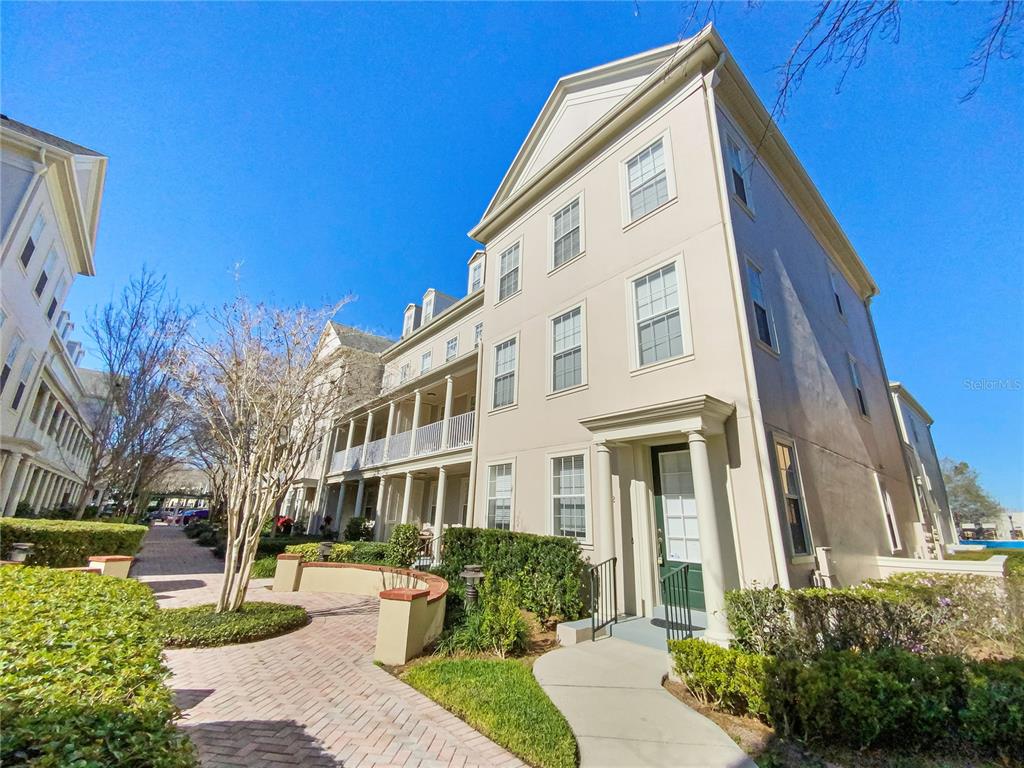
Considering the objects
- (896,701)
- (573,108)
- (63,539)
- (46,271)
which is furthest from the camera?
(46,271)

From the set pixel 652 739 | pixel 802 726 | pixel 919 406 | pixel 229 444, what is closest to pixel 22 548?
pixel 229 444

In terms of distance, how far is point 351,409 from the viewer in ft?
60.1

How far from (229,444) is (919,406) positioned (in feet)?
119

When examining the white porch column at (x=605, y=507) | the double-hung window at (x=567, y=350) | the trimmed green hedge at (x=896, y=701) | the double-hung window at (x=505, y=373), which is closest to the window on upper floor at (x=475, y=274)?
the double-hung window at (x=505, y=373)

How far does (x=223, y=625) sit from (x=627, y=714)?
256 inches

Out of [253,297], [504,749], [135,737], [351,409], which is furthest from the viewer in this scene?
[351,409]

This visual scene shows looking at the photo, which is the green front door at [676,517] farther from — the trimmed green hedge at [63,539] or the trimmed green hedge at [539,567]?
the trimmed green hedge at [63,539]

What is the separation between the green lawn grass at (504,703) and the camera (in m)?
3.72

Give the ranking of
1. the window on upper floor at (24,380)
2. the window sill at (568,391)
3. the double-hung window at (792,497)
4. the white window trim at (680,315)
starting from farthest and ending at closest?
the window on upper floor at (24,380) < the window sill at (568,391) < the white window trim at (680,315) < the double-hung window at (792,497)

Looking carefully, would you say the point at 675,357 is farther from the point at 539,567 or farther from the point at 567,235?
the point at 567,235

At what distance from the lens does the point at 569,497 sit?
9289 millimetres

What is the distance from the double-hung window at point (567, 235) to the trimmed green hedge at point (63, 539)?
589 inches

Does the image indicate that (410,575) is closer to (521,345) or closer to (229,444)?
(229,444)

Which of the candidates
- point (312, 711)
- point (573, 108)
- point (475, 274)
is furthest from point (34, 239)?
point (312, 711)
